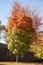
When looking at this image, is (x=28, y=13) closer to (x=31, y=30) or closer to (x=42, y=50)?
(x=31, y=30)

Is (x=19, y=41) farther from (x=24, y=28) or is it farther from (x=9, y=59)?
(x=9, y=59)

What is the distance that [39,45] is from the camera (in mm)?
35281

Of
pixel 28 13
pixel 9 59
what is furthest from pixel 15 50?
pixel 9 59

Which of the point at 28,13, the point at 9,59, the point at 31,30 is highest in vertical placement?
the point at 28,13

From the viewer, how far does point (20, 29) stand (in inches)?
1389

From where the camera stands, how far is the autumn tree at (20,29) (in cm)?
3434

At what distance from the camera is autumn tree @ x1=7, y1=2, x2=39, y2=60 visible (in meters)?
34.3

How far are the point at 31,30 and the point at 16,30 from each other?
2.28 meters

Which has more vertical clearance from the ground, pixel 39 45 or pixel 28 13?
pixel 28 13

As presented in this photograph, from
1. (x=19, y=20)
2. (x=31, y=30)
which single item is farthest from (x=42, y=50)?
(x=19, y=20)

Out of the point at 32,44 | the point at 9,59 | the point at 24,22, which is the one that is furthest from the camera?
the point at 9,59

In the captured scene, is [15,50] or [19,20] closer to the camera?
[19,20]

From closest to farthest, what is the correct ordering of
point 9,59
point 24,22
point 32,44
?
1. point 24,22
2. point 32,44
3. point 9,59

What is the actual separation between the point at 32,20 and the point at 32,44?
4249 mm
